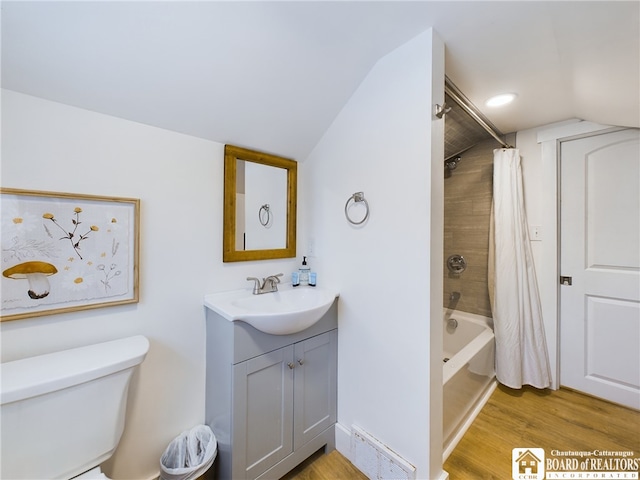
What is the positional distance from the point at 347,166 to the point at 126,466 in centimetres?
188

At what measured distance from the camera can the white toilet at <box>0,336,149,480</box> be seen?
0.80m

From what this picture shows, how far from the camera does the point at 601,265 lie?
186 centimetres

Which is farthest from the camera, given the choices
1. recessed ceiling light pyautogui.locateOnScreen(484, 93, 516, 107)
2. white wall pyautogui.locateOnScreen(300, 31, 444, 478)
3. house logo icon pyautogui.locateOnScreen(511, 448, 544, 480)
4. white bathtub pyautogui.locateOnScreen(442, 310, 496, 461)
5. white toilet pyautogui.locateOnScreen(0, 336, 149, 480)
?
recessed ceiling light pyautogui.locateOnScreen(484, 93, 516, 107)

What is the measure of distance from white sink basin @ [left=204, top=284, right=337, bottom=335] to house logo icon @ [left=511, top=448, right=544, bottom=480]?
4.42 ft

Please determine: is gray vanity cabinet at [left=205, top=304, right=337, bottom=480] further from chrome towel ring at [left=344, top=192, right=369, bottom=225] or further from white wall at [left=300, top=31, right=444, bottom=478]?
chrome towel ring at [left=344, top=192, right=369, bottom=225]

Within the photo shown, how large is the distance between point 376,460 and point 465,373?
0.77m

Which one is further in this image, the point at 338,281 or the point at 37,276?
the point at 338,281

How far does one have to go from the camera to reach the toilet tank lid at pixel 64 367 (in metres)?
0.80

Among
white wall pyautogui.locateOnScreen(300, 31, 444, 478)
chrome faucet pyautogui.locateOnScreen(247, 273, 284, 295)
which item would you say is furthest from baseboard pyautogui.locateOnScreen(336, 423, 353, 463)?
chrome faucet pyautogui.locateOnScreen(247, 273, 284, 295)

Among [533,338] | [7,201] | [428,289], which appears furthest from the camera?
[533,338]

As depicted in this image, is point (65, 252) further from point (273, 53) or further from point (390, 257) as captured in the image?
point (390, 257)

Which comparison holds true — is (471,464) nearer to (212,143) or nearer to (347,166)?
(347,166)

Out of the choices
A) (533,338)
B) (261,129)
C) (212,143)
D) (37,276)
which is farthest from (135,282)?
(533,338)

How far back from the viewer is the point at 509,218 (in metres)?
2.00
